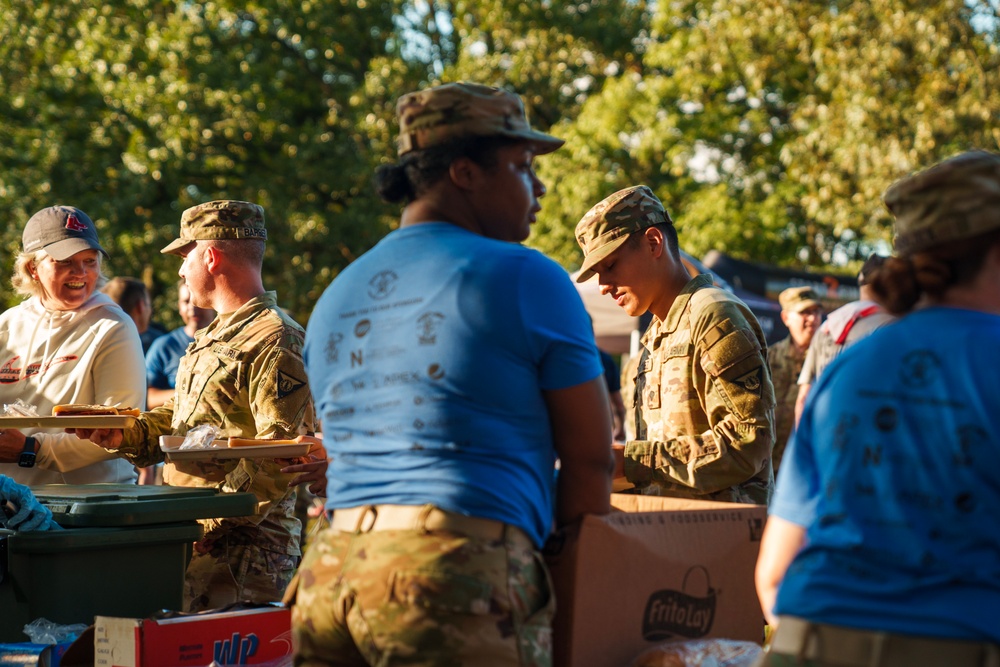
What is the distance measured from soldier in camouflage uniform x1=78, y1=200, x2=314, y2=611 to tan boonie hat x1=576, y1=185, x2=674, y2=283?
42.4 inches

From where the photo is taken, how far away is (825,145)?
17812mm

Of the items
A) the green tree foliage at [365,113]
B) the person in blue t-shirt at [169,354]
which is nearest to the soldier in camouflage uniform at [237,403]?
the person in blue t-shirt at [169,354]

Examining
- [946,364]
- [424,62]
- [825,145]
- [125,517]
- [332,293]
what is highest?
[424,62]

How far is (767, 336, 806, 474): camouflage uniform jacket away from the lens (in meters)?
8.65

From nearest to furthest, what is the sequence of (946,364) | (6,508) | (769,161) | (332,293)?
(946,364)
(332,293)
(6,508)
(769,161)

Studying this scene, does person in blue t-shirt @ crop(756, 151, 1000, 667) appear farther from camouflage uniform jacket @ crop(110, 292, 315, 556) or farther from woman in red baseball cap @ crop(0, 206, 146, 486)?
woman in red baseball cap @ crop(0, 206, 146, 486)

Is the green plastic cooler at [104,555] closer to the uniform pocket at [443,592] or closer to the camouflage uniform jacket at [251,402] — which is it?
the camouflage uniform jacket at [251,402]

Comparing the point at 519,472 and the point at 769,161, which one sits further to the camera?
the point at 769,161

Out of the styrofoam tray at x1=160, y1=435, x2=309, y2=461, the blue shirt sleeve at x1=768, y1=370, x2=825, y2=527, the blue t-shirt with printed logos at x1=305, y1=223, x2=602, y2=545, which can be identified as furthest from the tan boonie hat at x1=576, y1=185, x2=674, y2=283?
the blue shirt sleeve at x1=768, y1=370, x2=825, y2=527

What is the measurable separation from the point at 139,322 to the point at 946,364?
7135mm

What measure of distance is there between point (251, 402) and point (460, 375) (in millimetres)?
2016

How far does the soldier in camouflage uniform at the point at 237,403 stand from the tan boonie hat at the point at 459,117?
1745 millimetres

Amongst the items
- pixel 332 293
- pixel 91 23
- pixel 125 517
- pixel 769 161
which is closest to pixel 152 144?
pixel 91 23

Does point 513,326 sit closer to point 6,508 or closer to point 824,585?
point 824,585
